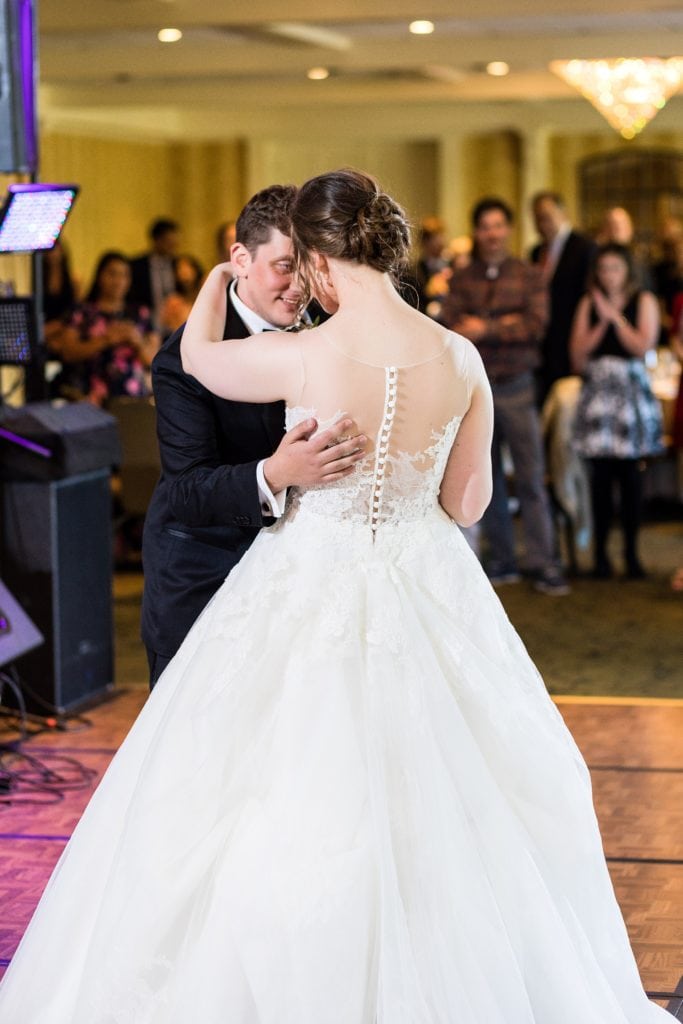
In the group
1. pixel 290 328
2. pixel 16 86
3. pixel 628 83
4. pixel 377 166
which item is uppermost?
pixel 377 166

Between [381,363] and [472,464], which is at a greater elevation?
[381,363]

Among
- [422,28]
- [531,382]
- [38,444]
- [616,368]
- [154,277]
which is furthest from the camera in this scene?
[154,277]

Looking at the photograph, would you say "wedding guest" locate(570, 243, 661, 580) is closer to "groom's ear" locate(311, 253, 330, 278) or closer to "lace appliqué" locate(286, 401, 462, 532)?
"lace appliqué" locate(286, 401, 462, 532)

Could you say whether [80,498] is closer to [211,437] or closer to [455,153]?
[211,437]

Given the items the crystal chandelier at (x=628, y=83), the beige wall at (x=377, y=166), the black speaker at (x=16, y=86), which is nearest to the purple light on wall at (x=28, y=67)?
the black speaker at (x=16, y=86)

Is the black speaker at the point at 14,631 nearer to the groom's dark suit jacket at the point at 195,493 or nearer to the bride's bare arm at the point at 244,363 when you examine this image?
the groom's dark suit jacket at the point at 195,493

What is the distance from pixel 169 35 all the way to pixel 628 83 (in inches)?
123

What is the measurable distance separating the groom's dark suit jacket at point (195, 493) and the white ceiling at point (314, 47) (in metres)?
6.17

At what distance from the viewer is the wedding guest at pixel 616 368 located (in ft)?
23.9

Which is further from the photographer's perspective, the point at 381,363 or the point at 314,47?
the point at 314,47

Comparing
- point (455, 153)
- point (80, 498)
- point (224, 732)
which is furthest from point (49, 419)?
point (455, 153)

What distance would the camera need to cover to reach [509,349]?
698cm

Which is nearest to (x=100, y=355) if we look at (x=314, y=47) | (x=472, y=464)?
(x=314, y=47)

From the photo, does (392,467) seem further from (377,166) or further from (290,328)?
(377,166)
